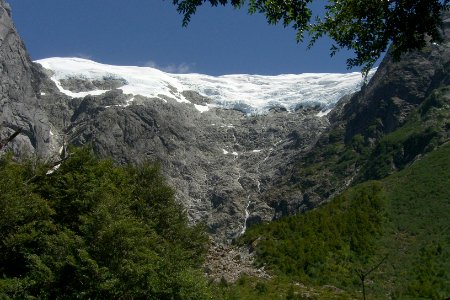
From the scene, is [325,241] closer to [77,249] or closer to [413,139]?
[77,249]

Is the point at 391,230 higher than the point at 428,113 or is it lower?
lower

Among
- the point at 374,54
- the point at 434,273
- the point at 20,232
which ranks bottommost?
the point at 434,273

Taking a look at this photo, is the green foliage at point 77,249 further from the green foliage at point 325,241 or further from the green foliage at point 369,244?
the green foliage at point 325,241

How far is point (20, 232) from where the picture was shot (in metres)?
26.5

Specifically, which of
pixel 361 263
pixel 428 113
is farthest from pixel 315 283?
pixel 428 113

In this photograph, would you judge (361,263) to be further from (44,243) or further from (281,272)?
(44,243)

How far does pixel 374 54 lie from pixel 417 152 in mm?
142334

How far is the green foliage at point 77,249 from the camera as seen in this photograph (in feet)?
76.6

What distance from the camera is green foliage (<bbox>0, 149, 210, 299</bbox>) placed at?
76.6 feet

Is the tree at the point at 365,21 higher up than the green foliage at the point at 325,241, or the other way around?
the tree at the point at 365,21

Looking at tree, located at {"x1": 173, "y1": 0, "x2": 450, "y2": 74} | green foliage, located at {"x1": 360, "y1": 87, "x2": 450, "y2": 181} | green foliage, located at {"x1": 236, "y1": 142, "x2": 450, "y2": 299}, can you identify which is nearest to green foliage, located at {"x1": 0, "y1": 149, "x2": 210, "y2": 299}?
green foliage, located at {"x1": 236, "y1": 142, "x2": 450, "y2": 299}

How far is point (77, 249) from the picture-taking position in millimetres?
23375

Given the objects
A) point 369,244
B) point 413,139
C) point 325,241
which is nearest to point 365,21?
point 325,241

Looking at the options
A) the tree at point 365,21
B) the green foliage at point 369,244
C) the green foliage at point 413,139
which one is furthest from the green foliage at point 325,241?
the green foliage at point 413,139
